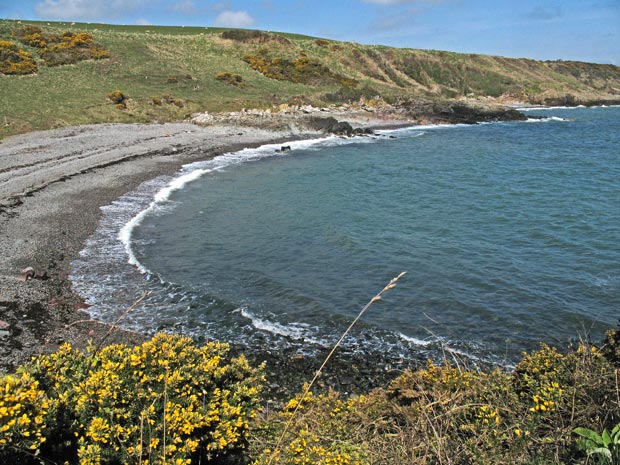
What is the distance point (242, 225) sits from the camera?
2125 cm

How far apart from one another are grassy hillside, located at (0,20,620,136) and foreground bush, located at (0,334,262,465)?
36.6 meters

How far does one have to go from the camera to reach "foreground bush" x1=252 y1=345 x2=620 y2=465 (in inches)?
168

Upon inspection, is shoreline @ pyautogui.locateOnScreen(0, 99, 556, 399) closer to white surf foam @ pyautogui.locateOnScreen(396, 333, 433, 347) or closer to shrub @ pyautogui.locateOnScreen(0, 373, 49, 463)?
white surf foam @ pyautogui.locateOnScreen(396, 333, 433, 347)

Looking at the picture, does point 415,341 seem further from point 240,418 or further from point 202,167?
point 202,167

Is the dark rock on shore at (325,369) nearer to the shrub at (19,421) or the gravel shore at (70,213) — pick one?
the gravel shore at (70,213)

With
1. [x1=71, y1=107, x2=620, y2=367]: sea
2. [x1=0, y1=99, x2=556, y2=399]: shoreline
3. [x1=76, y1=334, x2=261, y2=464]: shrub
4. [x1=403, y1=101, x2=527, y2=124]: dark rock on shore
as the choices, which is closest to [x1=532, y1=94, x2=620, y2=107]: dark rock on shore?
[x1=403, y1=101, x2=527, y2=124]: dark rock on shore

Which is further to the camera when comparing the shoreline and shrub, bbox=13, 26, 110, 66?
shrub, bbox=13, 26, 110, 66

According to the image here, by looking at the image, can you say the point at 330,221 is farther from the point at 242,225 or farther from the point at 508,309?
the point at 508,309

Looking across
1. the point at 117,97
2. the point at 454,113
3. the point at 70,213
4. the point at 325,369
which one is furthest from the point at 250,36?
the point at 325,369

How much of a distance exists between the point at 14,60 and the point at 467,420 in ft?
205

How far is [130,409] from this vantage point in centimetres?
455

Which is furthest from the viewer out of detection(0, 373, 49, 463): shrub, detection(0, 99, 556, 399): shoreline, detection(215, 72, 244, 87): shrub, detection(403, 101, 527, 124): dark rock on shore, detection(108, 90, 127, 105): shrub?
detection(403, 101, 527, 124): dark rock on shore

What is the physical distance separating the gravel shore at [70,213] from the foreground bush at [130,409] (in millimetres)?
1058

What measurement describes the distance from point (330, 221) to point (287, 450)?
17.6 metres
